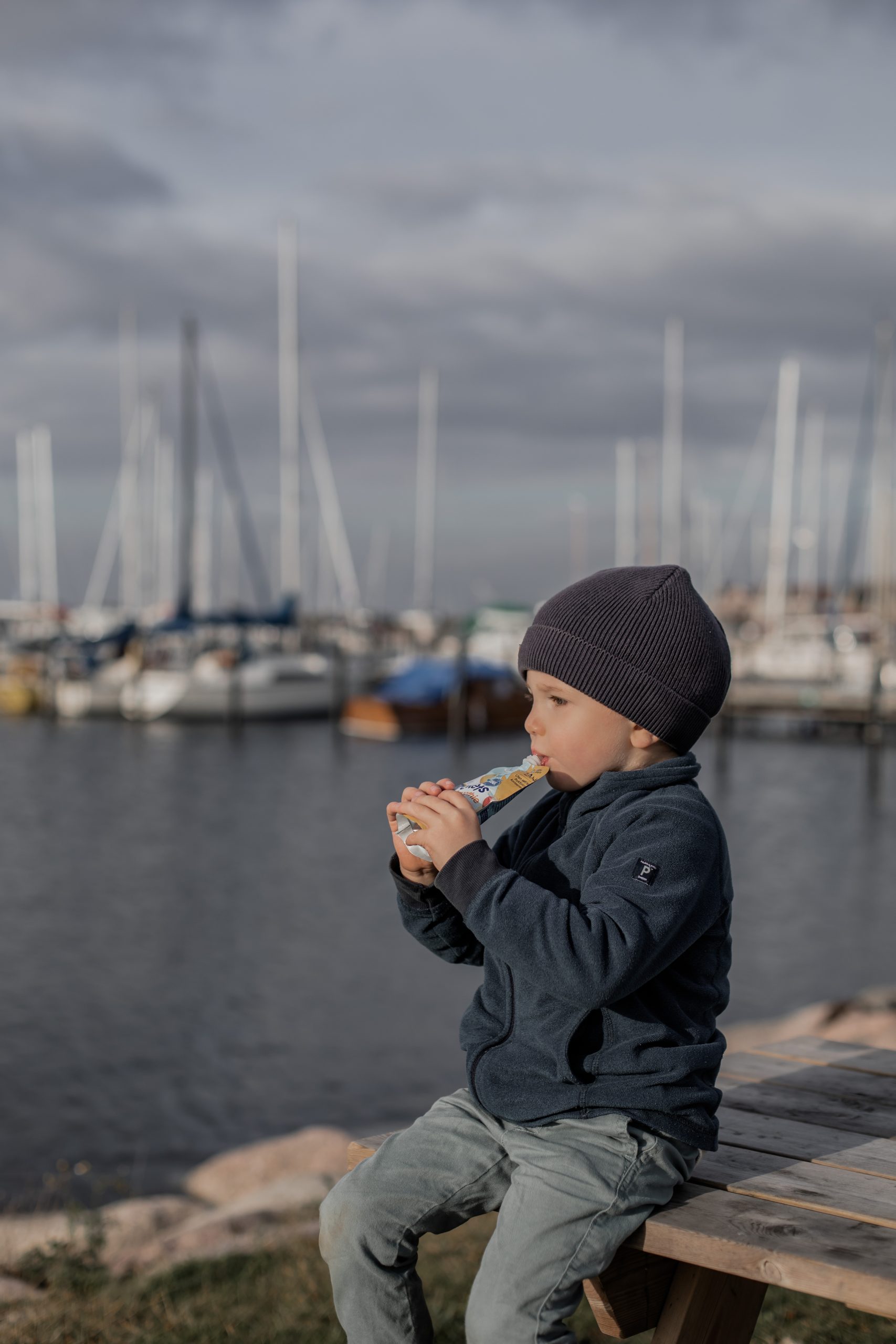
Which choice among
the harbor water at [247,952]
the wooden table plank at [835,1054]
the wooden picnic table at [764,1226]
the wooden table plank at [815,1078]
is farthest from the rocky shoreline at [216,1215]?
the wooden picnic table at [764,1226]

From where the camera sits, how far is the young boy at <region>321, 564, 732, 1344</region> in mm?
2182

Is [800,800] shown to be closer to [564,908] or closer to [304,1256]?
[304,1256]

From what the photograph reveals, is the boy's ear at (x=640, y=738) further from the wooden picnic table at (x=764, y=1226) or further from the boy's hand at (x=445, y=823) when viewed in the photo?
the wooden picnic table at (x=764, y=1226)

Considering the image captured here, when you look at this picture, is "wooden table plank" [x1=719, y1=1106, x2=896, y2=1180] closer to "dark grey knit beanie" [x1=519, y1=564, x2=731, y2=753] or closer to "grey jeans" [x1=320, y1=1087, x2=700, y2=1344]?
"grey jeans" [x1=320, y1=1087, x2=700, y2=1344]

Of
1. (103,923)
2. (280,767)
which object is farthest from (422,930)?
(280,767)

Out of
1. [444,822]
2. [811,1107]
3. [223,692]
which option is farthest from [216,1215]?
[223,692]

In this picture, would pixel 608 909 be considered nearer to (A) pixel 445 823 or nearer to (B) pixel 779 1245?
(A) pixel 445 823

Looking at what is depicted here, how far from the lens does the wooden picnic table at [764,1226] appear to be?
198 centimetres

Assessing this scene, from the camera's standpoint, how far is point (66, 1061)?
33.8 feet

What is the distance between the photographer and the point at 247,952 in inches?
567

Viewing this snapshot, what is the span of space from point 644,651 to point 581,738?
0.21 meters

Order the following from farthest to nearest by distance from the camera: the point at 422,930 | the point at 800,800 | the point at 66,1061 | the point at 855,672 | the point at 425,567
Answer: the point at 425,567, the point at 855,672, the point at 800,800, the point at 66,1061, the point at 422,930

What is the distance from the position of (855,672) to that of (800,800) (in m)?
14.4

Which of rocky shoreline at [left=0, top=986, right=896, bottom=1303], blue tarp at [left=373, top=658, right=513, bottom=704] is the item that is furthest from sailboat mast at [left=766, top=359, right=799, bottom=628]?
rocky shoreline at [left=0, top=986, right=896, bottom=1303]
